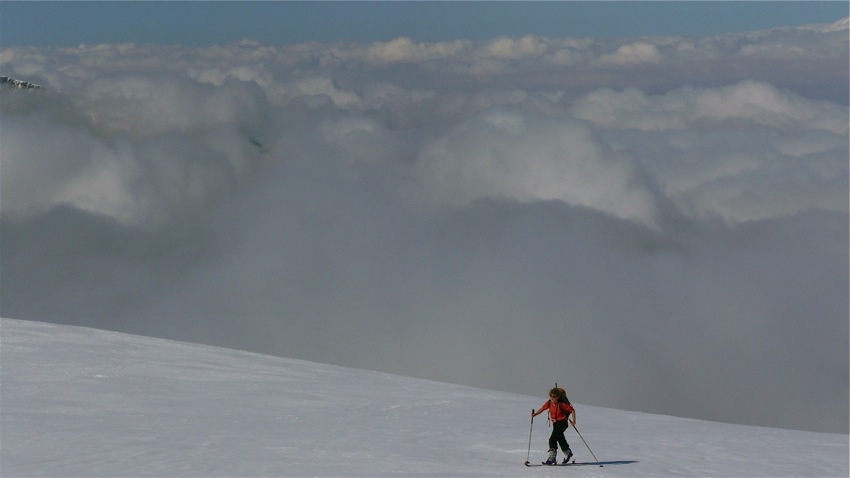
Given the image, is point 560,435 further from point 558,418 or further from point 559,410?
point 559,410

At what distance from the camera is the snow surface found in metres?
14.1

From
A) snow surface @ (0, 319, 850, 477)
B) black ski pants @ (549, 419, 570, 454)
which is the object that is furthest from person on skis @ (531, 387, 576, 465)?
snow surface @ (0, 319, 850, 477)

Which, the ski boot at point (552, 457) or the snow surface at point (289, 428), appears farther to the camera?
the ski boot at point (552, 457)

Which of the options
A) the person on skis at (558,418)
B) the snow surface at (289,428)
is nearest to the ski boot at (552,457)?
the person on skis at (558,418)

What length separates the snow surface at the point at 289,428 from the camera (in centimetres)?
1413

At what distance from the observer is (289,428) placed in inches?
676

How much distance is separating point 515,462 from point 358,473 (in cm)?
310

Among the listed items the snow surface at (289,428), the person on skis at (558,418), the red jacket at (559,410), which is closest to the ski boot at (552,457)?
the person on skis at (558,418)

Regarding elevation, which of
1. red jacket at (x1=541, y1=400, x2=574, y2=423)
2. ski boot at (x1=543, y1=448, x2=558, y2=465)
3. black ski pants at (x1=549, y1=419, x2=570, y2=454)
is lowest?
ski boot at (x1=543, y1=448, x2=558, y2=465)

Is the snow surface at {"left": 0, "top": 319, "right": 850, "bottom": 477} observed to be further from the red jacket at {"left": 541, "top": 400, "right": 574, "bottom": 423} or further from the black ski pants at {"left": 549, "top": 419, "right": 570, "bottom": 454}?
the red jacket at {"left": 541, "top": 400, "right": 574, "bottom": 423}

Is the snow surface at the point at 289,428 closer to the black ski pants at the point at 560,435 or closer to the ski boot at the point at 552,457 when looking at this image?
the ski boot at the point at 552,457

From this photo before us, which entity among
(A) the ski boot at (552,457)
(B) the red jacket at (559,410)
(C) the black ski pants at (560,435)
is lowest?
(A) the ski boot at (552,457)

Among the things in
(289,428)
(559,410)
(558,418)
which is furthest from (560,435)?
(289,428)

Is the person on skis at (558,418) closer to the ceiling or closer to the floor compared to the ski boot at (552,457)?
closer to the ceiling
